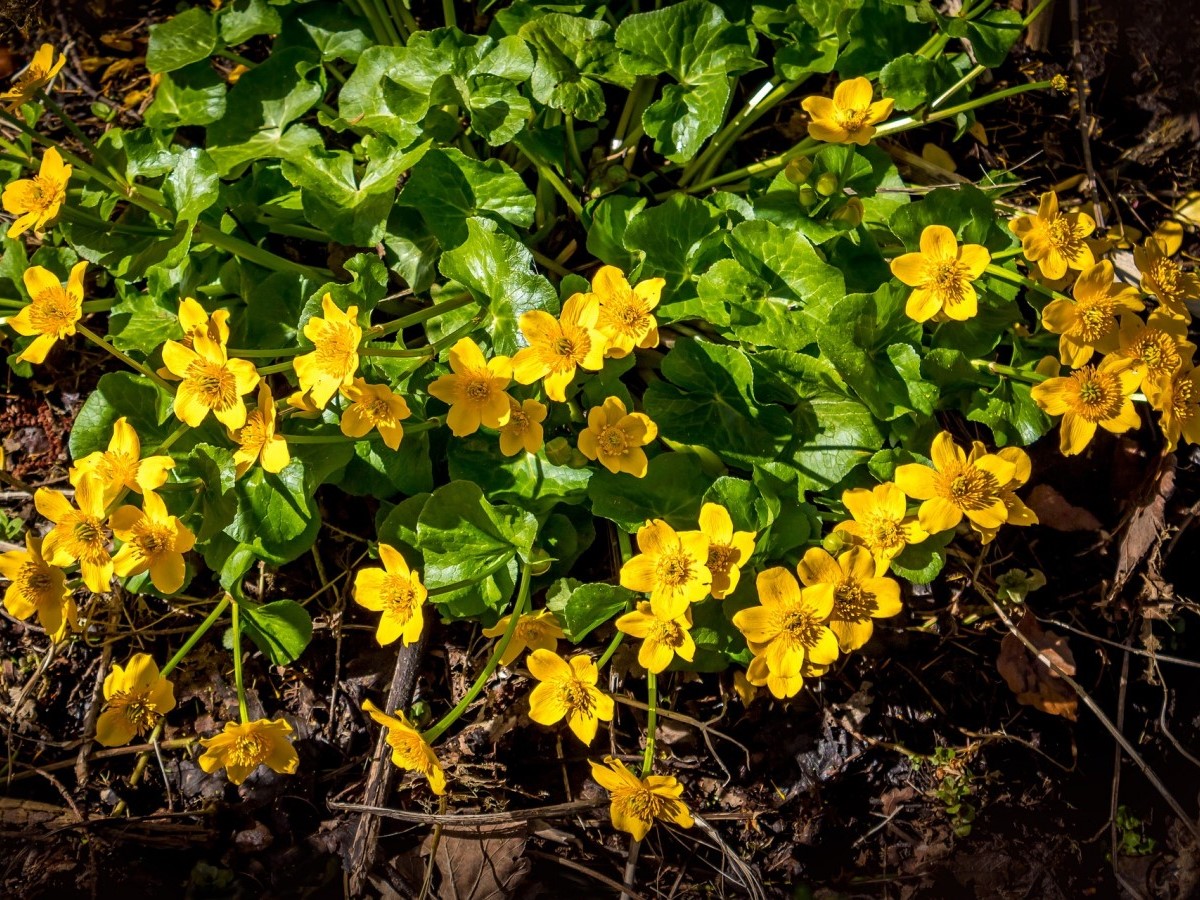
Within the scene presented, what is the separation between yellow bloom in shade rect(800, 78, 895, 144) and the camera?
7.48ft

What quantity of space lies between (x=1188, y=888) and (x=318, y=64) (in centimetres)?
386

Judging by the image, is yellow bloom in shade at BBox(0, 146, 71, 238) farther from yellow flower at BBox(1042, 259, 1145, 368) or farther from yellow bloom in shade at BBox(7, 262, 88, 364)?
yellow flower at BBox(1042, 259, 1145, 368)

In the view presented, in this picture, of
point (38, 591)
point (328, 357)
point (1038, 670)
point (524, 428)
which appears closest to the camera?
point (328, 357)

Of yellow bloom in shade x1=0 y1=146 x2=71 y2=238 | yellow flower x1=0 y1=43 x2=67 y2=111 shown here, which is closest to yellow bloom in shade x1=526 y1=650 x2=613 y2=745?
yellow bloom in shade x1=0 y1=146 x2=71 y2=238

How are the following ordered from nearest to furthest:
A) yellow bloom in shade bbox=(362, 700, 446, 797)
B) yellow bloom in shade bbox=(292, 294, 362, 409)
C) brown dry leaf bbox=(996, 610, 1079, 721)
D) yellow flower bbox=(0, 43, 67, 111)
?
yellow bloom in shade bbox=(292, 294, 362, 409), yellow bloom in shade bbox=(362, 700, 446, 797), yellow flower bbox=(0, 43, 67, 111), brown dry leaf bbox=(996, 610, 1079, 721)

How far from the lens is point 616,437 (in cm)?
219

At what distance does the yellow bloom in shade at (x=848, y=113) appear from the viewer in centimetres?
228

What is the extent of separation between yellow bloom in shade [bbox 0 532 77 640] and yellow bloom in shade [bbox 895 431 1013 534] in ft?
6.80

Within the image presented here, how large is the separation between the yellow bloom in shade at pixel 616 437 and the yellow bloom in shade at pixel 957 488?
64cm

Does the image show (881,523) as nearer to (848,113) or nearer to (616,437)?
(616,437)

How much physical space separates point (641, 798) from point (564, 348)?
113cm

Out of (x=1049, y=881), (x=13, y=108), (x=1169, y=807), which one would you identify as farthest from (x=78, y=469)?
(x=1169, y=807)

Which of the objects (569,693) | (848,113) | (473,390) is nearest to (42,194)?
(473,390)

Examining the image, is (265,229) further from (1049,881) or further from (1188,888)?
(1188,888)
